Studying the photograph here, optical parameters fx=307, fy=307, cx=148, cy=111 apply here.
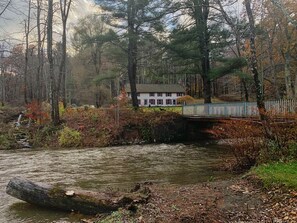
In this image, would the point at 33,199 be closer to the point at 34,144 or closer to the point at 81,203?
the point at 81,203

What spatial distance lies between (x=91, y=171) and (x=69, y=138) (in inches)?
374

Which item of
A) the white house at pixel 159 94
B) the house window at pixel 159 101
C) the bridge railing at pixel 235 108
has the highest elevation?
the white house at pixel 159 94

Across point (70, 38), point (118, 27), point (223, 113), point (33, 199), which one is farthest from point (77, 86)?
point (33, 199)

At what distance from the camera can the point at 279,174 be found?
24.3ft

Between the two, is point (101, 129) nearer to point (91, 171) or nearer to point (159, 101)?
point (91, 171)

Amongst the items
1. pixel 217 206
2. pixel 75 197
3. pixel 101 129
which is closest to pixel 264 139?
pixel 217 206

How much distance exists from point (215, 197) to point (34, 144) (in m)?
16.4

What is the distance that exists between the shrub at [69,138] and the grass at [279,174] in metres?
14.6

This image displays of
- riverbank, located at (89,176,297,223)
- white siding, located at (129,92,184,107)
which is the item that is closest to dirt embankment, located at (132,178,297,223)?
riverbank, located at (89,176,297,223)

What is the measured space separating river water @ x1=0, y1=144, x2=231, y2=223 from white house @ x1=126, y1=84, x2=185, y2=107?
50.2 meters

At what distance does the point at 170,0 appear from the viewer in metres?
24.1

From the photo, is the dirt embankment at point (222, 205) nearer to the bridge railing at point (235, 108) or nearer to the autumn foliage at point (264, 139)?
the autumn foliage at point (264, 139)

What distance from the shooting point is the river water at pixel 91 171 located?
707cm

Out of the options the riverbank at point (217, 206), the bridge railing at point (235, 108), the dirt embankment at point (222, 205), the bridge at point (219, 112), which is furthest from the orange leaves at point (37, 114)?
the riverbank at point (217, 206)
